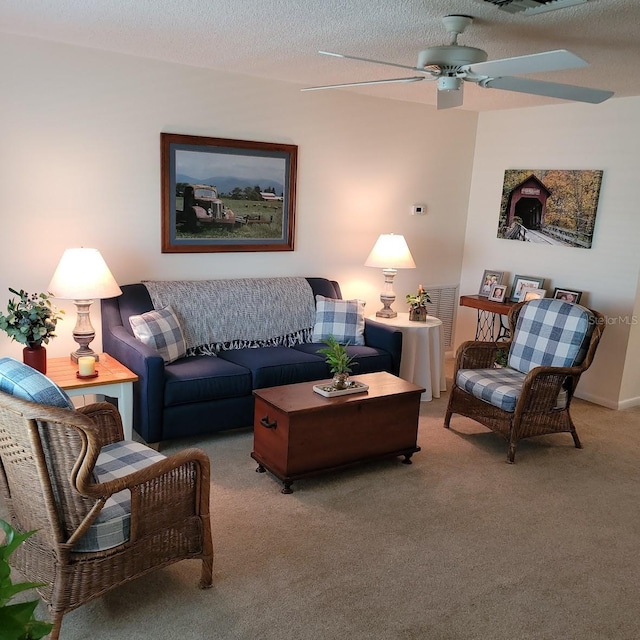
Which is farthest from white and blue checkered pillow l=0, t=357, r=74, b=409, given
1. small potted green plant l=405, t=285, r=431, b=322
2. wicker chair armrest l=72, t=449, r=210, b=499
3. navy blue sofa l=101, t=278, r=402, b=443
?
small potted green plant l=405, t=285, r=431, b=322

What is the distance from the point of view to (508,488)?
3.39 m

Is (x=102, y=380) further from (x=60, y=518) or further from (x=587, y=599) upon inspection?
(x=587, y=599)

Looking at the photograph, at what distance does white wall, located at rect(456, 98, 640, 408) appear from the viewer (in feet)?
15.1

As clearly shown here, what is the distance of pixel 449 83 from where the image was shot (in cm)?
285

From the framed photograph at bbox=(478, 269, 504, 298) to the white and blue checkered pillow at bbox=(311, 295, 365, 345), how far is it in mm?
1484

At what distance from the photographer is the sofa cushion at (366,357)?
14.1 ft

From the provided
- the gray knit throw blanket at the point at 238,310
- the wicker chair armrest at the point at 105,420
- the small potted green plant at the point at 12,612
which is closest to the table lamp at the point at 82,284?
the gray knit throw blanket at the point at 238,310

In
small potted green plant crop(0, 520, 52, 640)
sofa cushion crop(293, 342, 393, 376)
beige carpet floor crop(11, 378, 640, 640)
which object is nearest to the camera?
small potted green plant crop(0, 520, 52, 640)

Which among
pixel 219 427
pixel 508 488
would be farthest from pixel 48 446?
pixel 508 488

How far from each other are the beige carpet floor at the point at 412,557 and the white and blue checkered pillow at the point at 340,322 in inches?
42.0

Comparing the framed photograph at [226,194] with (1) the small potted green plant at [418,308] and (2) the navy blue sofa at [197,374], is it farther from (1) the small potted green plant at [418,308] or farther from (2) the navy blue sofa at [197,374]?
(1) the small potted green plant at [418,308]

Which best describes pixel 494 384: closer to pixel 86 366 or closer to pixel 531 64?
pixel 531 64

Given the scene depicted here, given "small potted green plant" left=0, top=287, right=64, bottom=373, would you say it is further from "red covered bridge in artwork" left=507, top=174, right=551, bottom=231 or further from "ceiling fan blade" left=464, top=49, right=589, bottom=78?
"red covered bridge in artwork" left=507, top=174, right=551, bottom=231

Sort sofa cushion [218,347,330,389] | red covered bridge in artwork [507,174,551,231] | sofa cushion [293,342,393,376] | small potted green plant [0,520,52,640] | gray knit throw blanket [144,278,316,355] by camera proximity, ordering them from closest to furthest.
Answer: small potted green plant [0,520,52,640], sofa cushion [218,347,330,389], gray knit throw blanket [144,278,316,355], sofa cushion [293,342,393,376], red covered bridge in artwork [507,174,551,231]
